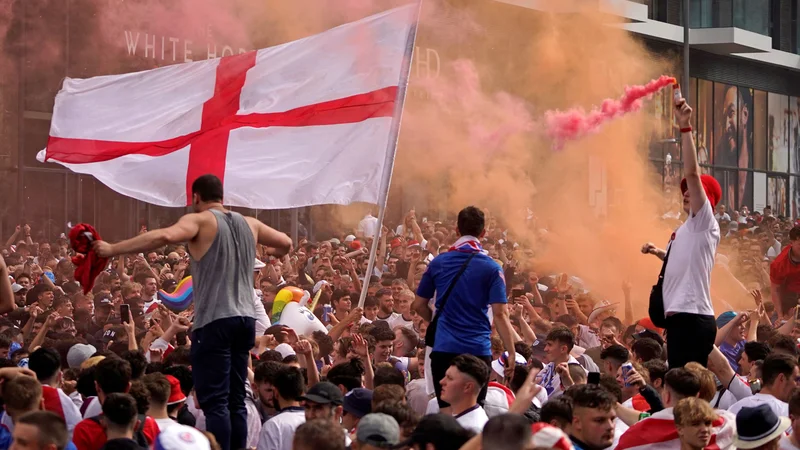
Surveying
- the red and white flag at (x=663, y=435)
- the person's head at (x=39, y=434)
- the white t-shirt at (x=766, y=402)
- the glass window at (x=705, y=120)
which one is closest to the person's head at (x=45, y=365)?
the person's head at (x=39, y=434)

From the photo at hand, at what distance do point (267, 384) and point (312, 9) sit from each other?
18358mm

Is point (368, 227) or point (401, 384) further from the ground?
point (368, 227)

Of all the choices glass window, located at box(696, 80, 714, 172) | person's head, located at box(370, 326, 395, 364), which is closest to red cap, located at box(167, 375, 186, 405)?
person's head, located at box(370, 326, 395, 364)

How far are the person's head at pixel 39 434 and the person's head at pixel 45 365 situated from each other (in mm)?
1952

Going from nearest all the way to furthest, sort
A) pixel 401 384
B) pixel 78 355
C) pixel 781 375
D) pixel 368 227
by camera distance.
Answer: pixel 781 375, pixel 401 384, pixel 78 355, pixel 368 227

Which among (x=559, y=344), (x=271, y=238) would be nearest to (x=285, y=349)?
(x=559, y=344)

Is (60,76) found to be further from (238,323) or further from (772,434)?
(772,434)

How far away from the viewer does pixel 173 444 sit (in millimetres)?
5723

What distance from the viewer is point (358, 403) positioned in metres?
7.12

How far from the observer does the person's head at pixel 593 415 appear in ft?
20.6

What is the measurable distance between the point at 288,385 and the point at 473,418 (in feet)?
4.11

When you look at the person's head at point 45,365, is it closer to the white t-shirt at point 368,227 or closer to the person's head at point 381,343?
the person's head at point 381,343

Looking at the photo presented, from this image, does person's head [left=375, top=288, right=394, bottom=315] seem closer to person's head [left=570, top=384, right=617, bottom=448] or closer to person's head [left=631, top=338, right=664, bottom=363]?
person's head [left=631, top=338, right=664, bottom=363]

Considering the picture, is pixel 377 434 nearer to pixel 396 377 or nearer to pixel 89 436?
pixel 89 436
